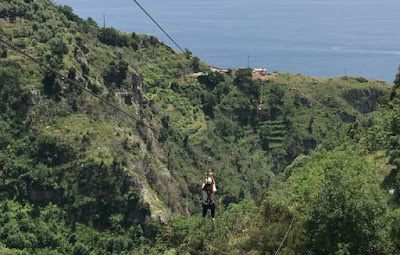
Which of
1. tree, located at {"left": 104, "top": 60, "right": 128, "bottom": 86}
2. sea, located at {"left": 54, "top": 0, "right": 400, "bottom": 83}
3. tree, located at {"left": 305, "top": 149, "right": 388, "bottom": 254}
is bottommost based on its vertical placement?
tree, located at {"left": 305, "top": 149, "right": 388, "bottom": 254}

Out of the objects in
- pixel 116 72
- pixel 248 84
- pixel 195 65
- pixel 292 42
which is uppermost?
pixel 292 42

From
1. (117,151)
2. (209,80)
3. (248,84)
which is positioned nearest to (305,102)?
(248,84)

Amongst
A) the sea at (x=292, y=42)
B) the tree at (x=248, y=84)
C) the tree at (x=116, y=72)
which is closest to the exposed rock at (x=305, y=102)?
the tree at (x=248, y=84)

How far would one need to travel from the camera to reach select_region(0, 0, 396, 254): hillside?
32250mm

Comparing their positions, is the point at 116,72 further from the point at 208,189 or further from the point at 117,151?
the point at 208,189

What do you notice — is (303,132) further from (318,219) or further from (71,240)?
(318,219)

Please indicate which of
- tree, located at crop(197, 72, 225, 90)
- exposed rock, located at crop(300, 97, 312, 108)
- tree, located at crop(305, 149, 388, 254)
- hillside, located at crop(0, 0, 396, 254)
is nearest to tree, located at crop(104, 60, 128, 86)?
hillside, located at crop(0, 0, 396, 254)

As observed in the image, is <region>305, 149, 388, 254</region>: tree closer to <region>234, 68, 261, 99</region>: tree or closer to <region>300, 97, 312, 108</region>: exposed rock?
<region>234, 68, 261, 99</region>: tree

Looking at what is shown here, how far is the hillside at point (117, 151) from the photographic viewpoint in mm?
32250

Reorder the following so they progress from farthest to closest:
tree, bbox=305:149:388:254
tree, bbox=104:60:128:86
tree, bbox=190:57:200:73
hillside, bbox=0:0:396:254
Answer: tree, bbox=190:57:200:73 < tree, bbox=104:60:128:86 < hillside, bbox=0:0:396:254 < tree, bbox=305:149:388:254

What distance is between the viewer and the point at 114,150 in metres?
39.3

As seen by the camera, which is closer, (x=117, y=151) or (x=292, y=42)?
(x=117, y=151)

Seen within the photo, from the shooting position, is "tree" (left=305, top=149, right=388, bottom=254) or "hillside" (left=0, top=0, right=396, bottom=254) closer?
"tree" (left=305, top=149, right=388, bottom=254)

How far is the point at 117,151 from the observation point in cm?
3944
